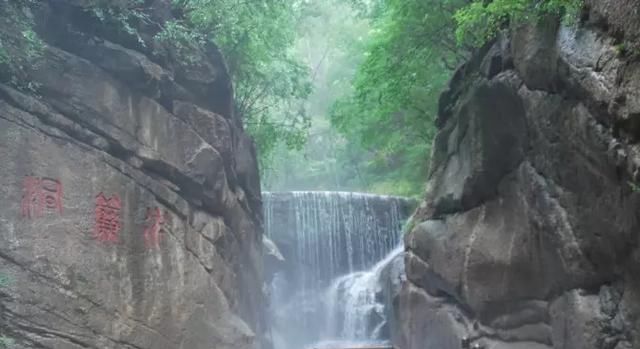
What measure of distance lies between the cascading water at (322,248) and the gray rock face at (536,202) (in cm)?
733

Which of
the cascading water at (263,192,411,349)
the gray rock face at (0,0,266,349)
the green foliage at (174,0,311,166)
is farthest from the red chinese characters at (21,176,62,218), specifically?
the cascading water at (263,192,411,349)

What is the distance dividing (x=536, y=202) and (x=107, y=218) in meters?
5.78

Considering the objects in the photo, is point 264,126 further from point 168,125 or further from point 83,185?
point 83,185

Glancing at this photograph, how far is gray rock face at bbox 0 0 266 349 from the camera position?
7105mm

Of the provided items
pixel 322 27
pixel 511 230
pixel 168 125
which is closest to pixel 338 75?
pixel 322 27

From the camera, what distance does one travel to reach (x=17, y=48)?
736 cm

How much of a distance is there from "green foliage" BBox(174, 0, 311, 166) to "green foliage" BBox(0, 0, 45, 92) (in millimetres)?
2578

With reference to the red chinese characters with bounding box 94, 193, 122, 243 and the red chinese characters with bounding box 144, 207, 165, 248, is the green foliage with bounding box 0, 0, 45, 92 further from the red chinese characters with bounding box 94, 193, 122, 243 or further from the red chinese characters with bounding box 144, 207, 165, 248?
the red chinese characters with bounding box 144, 207, 165, 248

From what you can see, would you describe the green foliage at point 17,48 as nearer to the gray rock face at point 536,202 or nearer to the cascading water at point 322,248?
the gray rock face at point 536,202

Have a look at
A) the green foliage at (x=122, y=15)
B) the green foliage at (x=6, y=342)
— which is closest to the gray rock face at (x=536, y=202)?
the green foliage at (x=122, y=15)

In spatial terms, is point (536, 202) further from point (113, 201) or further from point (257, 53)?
point (257, 53)

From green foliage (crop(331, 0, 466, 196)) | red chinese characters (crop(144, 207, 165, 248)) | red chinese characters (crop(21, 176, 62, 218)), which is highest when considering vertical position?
green foliage (crop(331, 0, 466, 196))

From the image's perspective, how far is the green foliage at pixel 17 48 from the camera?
728 cm

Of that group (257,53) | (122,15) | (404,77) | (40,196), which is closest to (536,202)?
(404,77)
